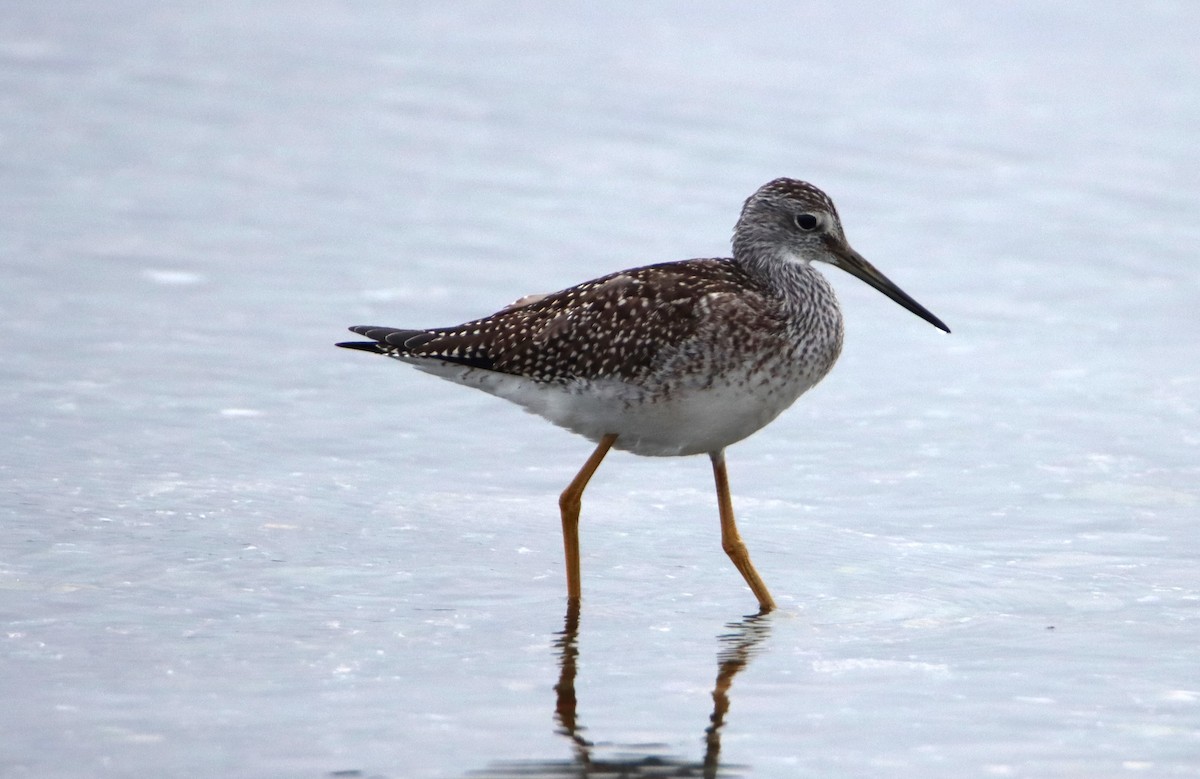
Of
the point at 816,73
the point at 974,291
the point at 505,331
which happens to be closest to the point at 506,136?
the point at 816,73

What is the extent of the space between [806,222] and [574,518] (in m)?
1.85

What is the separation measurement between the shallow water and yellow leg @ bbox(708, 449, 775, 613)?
0.16 meters

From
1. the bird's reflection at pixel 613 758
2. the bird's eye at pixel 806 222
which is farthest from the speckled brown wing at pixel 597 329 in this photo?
the bird's reflection at pixel 613 758

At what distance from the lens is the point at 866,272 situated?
31.4ft

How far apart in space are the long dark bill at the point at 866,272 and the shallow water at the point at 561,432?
1.16m

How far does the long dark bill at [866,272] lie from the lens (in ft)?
31.1

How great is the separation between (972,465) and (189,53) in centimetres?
1152

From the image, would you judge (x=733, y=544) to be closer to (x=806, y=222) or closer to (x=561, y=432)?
(x=806, y=222)

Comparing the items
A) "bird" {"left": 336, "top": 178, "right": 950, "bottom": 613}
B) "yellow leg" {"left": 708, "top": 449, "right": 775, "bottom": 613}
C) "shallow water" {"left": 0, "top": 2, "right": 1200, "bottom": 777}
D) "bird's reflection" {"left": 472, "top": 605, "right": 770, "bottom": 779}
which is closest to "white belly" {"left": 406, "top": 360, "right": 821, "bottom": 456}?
"bird" {"left": 336, "top": 178, "right": 950, "bottom": 613}

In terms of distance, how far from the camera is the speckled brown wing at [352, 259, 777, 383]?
8.70 m

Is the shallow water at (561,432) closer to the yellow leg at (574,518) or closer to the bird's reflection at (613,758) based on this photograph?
the bird's reflection at (613,758)

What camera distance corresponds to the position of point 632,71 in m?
19.0

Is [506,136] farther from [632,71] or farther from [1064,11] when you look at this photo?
[1064,11]

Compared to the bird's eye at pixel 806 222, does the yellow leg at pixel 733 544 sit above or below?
below
